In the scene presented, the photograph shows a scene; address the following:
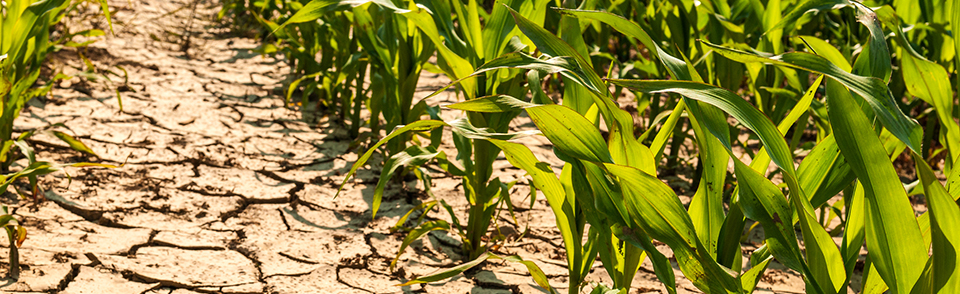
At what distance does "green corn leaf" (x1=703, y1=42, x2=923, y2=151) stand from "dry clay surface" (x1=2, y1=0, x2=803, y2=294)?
0.97 m

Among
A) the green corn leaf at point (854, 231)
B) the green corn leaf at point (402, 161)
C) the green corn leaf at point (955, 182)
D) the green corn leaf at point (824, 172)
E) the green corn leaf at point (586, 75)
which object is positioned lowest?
the green corn leaf at point (402, 161)

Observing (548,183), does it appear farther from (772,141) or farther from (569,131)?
(772,141)

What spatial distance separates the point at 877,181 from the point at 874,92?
9 centimetres

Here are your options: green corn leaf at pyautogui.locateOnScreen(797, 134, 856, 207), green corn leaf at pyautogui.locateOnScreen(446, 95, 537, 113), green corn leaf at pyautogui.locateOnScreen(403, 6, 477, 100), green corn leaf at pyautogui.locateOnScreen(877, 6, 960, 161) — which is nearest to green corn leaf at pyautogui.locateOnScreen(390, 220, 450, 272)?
green corn leaf at pyautogui.locateOnScreen(403, 6, 477, 100)

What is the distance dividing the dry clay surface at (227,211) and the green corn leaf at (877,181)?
925mm

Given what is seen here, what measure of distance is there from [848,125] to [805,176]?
22 cm

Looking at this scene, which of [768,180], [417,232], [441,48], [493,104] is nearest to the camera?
[768,180]

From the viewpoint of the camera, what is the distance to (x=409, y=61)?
1.94m

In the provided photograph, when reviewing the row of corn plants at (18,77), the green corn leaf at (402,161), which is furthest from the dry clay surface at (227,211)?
the green corn leaf at (402,161)

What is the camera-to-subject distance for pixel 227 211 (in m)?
1.99

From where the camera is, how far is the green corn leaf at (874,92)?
72cm

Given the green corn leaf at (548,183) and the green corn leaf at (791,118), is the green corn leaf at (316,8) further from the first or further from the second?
the green corn leaf at (791,118)

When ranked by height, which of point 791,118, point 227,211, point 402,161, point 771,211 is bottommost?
point 227,211

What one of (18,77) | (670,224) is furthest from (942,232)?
(18,77)
